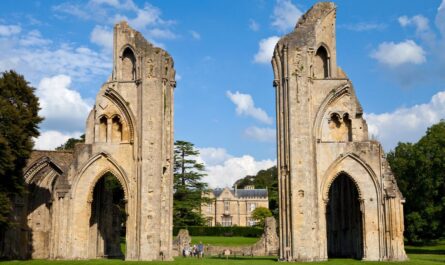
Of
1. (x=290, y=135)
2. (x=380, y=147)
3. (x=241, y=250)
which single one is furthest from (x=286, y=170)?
(x=241, y=250)

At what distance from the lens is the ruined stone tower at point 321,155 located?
93.7ft

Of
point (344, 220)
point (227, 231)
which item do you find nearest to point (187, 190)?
point (227, 231)

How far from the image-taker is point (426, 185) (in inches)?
1623

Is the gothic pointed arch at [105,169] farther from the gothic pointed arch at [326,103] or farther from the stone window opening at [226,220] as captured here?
the stone window opening at [226,220]

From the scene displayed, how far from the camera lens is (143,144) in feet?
98.2

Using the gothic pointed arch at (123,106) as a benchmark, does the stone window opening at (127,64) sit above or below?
above

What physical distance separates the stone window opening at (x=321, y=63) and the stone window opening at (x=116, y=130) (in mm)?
10917

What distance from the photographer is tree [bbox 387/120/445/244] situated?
134 ft

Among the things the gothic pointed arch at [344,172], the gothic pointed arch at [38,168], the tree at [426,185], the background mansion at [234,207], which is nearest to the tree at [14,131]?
the gothic pointed arch at [38,168]

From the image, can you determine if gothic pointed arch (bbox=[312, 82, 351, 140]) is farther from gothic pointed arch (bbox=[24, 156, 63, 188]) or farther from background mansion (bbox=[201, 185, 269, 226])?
background mansion (bbox=[201, 185, 269, 226])

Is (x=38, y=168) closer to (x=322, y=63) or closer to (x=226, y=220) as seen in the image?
(x=322, y=63)

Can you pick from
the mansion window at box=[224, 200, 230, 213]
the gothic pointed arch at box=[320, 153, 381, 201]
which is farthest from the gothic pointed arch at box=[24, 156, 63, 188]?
the mansion window at box=[224, 200, 230, 213]

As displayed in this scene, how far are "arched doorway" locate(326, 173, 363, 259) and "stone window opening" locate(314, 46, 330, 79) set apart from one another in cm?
552

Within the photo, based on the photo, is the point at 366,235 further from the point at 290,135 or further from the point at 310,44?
the point at 310,44
